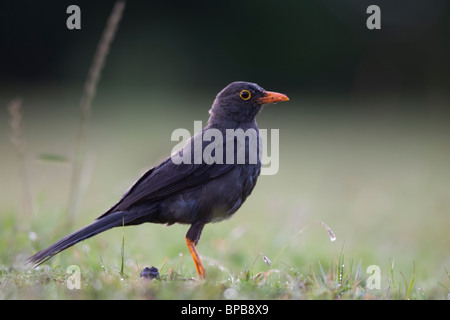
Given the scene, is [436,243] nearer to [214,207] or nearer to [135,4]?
[214,207]

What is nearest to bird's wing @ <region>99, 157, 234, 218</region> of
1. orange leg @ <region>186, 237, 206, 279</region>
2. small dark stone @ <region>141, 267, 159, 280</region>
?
orange leg @ <region>186, 237, 206, 279</region>

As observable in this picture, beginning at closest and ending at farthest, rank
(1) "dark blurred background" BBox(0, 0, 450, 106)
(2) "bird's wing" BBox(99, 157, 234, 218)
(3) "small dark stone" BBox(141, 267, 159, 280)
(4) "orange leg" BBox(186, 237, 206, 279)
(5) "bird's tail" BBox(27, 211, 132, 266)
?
(3) "small dark stone" BBox(141, 267, 159, 280)
(5) "bird's tail" BBox(27, 211, 132, 266)
(4) "orange leg" BBox(186, 237, 206, 279)
(2) "bird's wing" BBox(99, 157, 234, 218)
(1) "dark blurred background" BBox(0, 0, 450, 106)

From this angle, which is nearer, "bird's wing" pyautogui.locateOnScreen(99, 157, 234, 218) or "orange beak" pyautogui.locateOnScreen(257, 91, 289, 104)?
"bird's wing" pyautogui.locateOnScreen(99, 157, 234, 218)

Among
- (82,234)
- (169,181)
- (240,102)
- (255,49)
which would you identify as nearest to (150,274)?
(82,234)

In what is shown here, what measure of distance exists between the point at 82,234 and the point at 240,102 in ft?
5.62

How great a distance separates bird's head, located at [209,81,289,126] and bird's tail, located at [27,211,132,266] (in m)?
1.15

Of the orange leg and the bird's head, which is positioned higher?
the bird's head

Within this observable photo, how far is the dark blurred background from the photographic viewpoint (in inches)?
772

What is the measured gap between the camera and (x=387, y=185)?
11781mm

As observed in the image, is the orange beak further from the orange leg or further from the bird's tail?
the bird's tail

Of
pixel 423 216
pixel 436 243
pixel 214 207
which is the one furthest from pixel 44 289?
pixel 423 216

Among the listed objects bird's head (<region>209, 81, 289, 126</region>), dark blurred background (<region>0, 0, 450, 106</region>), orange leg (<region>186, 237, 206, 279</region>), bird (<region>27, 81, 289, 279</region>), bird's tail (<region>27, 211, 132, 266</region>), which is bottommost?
orange leg (<region>186, 237, 206, 279</region>)

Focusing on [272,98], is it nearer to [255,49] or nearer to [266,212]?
[266,212]
